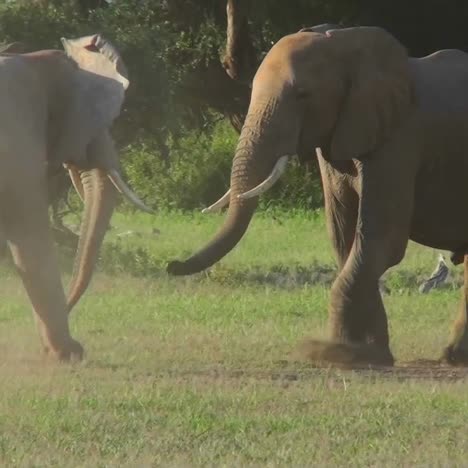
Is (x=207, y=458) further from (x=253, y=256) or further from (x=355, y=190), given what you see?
(x=253, y=256)

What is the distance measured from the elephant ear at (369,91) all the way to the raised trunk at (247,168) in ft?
1.47

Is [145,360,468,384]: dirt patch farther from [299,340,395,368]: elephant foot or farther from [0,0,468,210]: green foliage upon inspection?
[0,0,468,210]: green foliage

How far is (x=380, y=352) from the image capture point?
38.8 feet

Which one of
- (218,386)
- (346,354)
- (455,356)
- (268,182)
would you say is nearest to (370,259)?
(346,354)

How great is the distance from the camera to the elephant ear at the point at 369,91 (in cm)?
1170

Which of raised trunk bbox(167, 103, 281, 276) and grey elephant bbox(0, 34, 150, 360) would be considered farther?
raised trunk bbox(167, 103, 281, 276)

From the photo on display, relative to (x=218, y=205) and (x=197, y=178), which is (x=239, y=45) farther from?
(x=197, y=178)

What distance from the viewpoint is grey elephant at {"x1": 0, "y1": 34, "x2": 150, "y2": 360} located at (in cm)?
1126

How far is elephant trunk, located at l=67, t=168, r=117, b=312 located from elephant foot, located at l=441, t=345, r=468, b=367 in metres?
2.28

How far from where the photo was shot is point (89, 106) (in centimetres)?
1158

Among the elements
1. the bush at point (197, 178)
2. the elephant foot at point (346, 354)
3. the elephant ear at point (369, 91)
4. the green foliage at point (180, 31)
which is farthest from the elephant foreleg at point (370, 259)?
the bush at point (197, 178)

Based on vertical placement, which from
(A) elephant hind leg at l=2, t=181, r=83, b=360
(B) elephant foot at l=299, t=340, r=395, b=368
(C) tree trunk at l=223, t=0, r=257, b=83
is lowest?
(C) tree trunk at l=223, t=0, r=257, b=83

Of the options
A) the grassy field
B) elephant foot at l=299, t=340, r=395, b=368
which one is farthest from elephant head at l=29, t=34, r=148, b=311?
elephant foot at l=299, t=340, r=395, b=368

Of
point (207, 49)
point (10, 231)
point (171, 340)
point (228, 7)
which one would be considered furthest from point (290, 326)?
point (207, 49)
